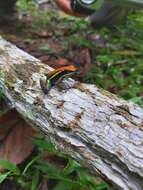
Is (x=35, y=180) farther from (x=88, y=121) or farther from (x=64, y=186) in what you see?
(x=88, y=121)

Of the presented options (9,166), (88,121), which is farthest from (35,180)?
(88,121)

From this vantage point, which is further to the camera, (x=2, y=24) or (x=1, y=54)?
(x=2, y=24)

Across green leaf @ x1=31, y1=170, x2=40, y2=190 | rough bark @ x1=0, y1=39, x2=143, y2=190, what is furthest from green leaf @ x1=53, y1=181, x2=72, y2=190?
rough bark @ x1=0, y1=39, x2=143, y2=190

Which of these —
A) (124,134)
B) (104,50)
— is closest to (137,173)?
(124,134)

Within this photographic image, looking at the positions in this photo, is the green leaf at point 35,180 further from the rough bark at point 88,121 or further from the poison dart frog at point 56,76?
→ the poison dart frog at point 56,76

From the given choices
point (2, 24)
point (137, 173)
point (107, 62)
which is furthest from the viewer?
point (2, 24)

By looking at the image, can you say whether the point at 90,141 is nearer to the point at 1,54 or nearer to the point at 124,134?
the point at 124,134

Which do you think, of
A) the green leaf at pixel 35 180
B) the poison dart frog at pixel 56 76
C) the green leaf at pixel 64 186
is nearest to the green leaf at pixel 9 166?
the green leaf at pixel 35 180
